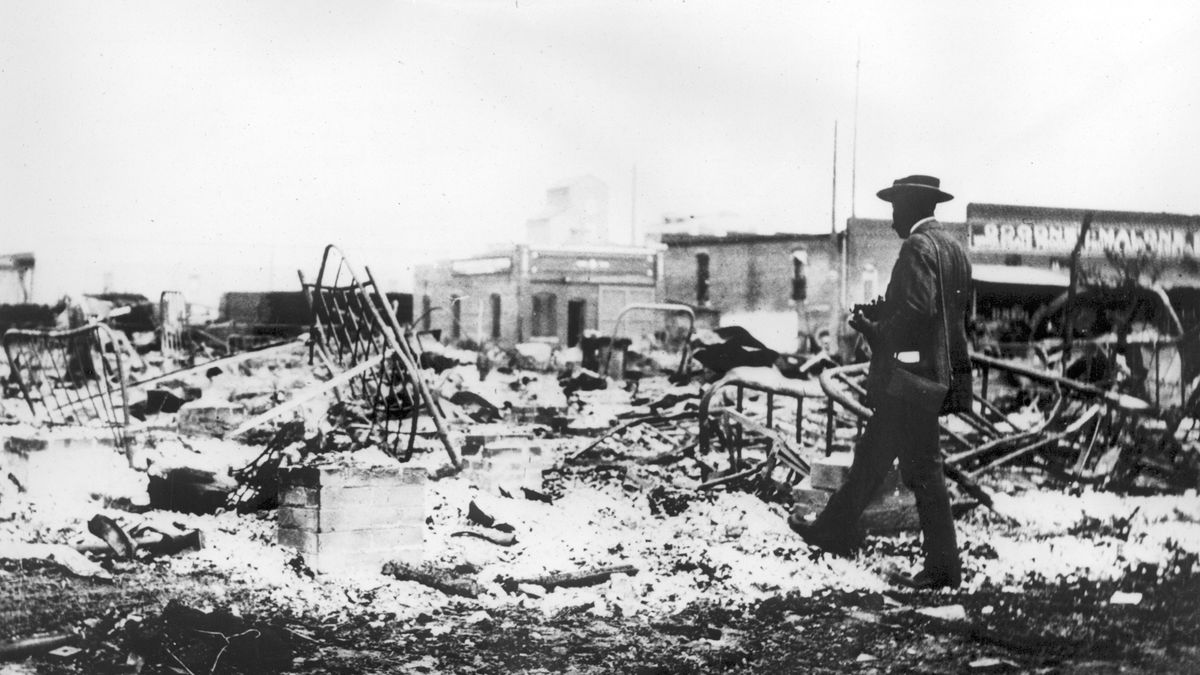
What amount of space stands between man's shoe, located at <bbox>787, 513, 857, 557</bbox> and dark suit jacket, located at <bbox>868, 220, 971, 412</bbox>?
0.61 metres

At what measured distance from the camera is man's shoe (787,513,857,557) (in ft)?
10.7

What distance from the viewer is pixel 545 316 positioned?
13.0 feet

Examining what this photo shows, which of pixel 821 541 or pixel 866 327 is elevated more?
pixel 866 327

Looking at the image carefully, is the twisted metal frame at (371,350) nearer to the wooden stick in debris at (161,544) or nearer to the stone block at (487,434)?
the stone block at (487,434)

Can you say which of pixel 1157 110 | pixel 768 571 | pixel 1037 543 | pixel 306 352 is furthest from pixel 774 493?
pixel 1157 110

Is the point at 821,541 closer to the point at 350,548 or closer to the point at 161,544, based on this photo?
the point at 350,548

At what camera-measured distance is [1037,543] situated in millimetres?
3381

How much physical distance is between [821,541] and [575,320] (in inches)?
53.4

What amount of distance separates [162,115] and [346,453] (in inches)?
53.8

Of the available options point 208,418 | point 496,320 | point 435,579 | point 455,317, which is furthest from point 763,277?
point 208,418

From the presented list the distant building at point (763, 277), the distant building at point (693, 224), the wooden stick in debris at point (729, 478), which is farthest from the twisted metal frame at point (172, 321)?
the wooden stick in debris at point (729, 478)

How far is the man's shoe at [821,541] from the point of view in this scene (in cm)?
326

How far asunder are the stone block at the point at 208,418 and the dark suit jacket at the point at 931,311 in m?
2.43

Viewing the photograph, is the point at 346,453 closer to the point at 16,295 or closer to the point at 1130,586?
the point at 16,295
